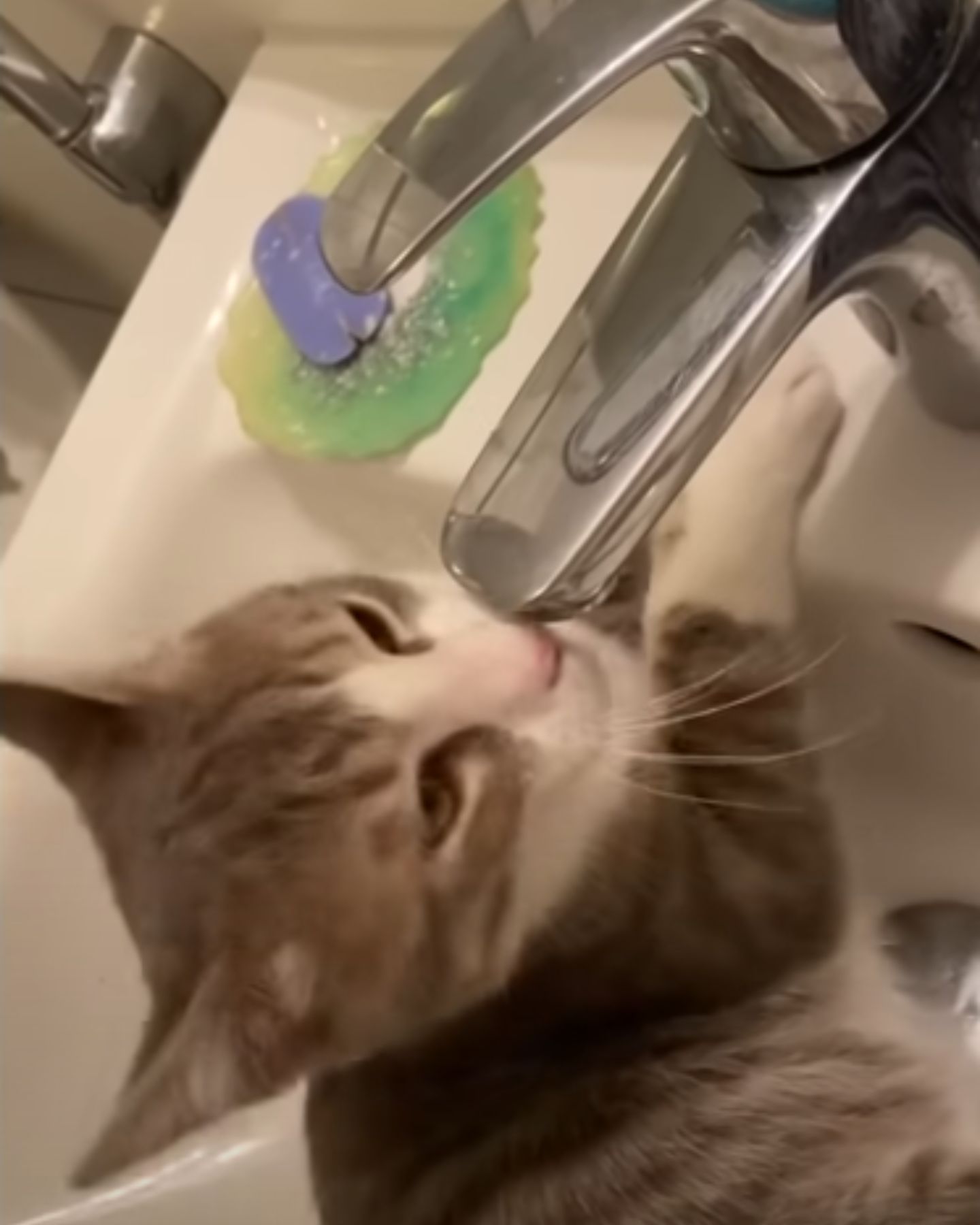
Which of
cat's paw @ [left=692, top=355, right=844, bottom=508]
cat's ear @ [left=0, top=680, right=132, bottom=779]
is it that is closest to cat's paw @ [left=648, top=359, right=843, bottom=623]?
cat's paw @ [left=692, top=355, right=844, bottom=508]

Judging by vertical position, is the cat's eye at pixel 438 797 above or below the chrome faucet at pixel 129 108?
below

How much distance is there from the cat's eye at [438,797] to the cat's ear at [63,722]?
112 mm

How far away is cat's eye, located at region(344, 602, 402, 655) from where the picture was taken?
61cm

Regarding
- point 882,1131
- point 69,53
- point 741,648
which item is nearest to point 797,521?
point 741,648

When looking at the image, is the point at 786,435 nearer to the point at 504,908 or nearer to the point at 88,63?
the point at 504,908

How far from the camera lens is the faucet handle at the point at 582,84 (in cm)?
29

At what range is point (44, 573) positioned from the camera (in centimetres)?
62

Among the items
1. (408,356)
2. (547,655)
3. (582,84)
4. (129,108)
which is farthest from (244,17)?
(582,84)

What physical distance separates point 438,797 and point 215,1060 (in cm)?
12

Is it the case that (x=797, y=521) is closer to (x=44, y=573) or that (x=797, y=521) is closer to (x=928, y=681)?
(x=928, y=681)

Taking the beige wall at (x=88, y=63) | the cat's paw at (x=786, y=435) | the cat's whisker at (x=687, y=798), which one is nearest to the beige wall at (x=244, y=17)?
the beige wall at (x=88, y=63)

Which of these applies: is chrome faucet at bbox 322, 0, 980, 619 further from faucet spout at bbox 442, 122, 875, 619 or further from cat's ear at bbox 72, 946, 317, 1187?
cat's ear at bbox 72, 946, 317, 1187

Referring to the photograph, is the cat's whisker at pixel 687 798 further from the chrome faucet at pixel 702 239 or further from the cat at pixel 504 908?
the chrome faucet at pixel 702 239

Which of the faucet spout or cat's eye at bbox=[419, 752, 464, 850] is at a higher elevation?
the faucet spout
